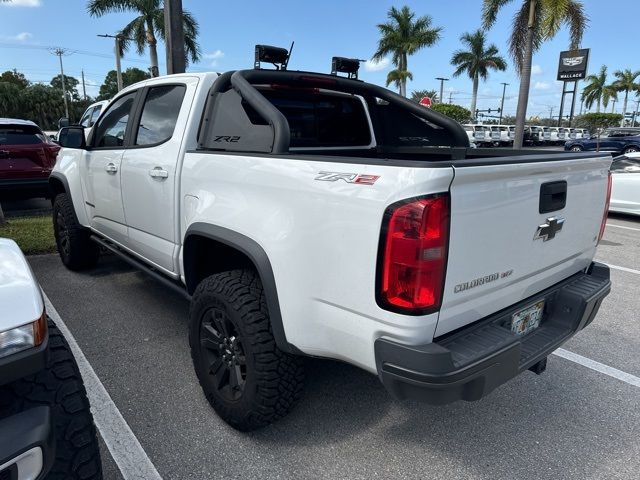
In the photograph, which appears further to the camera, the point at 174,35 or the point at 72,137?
the point at 174,35

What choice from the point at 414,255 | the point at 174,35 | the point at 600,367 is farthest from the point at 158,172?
the point at 174,35

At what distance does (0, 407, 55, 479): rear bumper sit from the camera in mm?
1302

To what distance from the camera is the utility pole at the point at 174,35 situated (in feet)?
26.6

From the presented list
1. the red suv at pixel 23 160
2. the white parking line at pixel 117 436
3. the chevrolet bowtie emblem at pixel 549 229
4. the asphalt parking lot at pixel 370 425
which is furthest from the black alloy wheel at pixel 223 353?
the red suv at pixel 23 160

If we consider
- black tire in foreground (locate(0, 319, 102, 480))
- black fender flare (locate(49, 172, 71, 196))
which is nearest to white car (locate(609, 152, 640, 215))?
black fender flare (locate(49, 172, 71, 196))

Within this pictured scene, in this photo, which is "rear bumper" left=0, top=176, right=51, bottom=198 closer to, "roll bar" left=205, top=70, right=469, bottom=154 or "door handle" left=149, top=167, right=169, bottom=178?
"door handle" left=149, top=167, right=169, bottom=178

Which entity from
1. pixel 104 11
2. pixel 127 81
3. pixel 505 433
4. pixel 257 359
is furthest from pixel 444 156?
pixel 127 81

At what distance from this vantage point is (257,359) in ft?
7.44

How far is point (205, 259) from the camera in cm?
289

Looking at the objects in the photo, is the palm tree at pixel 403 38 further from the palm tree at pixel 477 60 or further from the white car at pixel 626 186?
the white car at pixel 626 186

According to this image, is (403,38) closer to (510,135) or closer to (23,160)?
(510,135)

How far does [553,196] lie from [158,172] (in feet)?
7.72

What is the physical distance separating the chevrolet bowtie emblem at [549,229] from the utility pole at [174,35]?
25.2 feet

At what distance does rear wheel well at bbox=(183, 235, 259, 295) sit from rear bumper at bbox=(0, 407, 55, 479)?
4.49 feet
